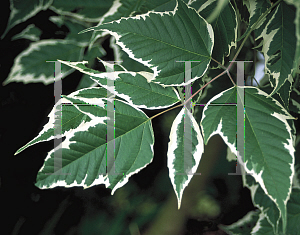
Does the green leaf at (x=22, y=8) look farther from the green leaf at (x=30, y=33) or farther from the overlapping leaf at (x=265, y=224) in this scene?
the overlapping leaf at (x=265, y=224)

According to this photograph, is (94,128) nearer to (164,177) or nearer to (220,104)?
(220,104)

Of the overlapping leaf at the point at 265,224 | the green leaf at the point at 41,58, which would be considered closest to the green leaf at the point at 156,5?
the green leaf at the point at 41,58

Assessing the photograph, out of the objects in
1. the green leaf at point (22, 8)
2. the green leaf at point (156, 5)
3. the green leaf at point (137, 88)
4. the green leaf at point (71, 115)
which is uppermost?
the green leaf at point (22, 8)

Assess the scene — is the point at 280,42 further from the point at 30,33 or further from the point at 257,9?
the point at 30,33

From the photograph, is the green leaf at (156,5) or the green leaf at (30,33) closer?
the green leaf at (156,5)

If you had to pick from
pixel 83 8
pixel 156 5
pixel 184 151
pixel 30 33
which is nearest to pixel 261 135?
pixel 184 151

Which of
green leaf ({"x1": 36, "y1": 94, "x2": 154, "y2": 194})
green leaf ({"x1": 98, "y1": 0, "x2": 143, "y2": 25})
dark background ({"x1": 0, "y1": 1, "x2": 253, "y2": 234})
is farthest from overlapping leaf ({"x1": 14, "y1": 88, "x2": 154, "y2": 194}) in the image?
dark background ({"x1": 0, "y1": 1, "x2": 253, "y2": 234})

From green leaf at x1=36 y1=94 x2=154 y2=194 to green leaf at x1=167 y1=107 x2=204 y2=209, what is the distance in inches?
1.0

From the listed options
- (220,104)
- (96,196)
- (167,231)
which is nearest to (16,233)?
(96,196)

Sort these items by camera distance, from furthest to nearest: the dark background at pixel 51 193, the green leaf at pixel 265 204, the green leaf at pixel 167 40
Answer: the dark background at pixel 51 193 → the green leaf at pixel 265 204 → the green leaf at pixel 167 40

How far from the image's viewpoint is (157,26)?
0.23m

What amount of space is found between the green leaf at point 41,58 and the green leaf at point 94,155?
0.16 metres

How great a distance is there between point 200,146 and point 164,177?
0.42 metres

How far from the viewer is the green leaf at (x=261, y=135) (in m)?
0.23
